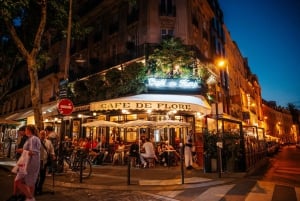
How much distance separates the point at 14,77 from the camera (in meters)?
40.0

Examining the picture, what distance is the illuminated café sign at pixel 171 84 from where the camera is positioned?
58.0 feet

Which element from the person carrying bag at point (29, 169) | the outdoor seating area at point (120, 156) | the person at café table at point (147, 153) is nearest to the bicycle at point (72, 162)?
the outdoor seating area at point (120, 156)

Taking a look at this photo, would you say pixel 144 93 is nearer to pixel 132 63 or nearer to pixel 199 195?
pixel 132 63

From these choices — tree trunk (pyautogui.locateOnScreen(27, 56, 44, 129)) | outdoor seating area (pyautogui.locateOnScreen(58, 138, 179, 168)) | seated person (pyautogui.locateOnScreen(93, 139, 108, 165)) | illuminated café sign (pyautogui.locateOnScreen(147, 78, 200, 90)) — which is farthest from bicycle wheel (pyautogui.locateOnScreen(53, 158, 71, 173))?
illuminated café sign (pyautogui.locateOnScreen(147, 78, 200, 90))

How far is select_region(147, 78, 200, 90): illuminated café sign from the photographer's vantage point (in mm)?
17688

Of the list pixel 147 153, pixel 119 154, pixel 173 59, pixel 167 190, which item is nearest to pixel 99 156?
pixel 119 154

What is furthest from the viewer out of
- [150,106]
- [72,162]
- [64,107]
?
[150,106]

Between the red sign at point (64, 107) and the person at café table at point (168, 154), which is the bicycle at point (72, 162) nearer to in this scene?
the red sign at point (64, 107)

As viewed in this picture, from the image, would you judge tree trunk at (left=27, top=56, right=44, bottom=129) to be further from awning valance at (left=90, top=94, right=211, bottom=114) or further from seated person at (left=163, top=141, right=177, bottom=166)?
seated person at (left=163, top=141, right=177, bottom=166)

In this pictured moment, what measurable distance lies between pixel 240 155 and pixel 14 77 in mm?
38469

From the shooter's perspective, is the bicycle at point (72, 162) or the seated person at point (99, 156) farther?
the seated person at point (99, 156)

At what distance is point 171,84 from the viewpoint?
17.8 metres

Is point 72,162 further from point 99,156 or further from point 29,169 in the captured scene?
point 29,169

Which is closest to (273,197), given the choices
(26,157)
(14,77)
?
(26,157)
